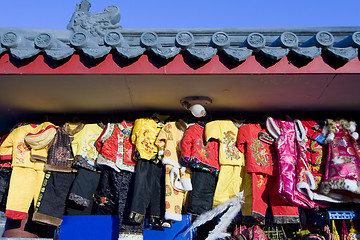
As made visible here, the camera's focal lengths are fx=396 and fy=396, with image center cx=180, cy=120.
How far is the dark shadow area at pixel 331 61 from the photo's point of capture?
3775 mm

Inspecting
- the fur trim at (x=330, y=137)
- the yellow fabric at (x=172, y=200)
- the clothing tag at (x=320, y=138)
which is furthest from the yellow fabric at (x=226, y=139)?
the fur trim at (x=330, y=137)

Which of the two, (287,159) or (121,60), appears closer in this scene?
(121,60)

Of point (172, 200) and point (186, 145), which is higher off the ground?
point (186, 145)

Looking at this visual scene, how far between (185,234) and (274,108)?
6.34 feet

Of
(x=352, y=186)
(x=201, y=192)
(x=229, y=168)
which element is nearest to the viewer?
(x=352, y=186)

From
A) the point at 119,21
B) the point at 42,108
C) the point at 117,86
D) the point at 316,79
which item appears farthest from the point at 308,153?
the point at 42,108

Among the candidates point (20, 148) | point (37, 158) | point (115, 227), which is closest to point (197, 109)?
point (115, 227)

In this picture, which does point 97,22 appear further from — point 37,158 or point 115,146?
point 37,158

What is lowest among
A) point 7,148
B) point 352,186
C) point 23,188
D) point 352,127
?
point 23,188

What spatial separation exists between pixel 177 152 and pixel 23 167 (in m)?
2.01

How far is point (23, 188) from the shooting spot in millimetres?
5062

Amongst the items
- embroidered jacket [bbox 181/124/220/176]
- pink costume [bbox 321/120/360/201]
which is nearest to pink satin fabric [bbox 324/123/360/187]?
pink costume [bbox 321/120/360/201]

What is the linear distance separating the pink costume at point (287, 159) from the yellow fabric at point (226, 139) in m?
0.47

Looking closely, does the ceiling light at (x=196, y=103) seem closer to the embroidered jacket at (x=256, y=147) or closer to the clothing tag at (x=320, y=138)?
the embroidered jacket at (x=256, y=147)
